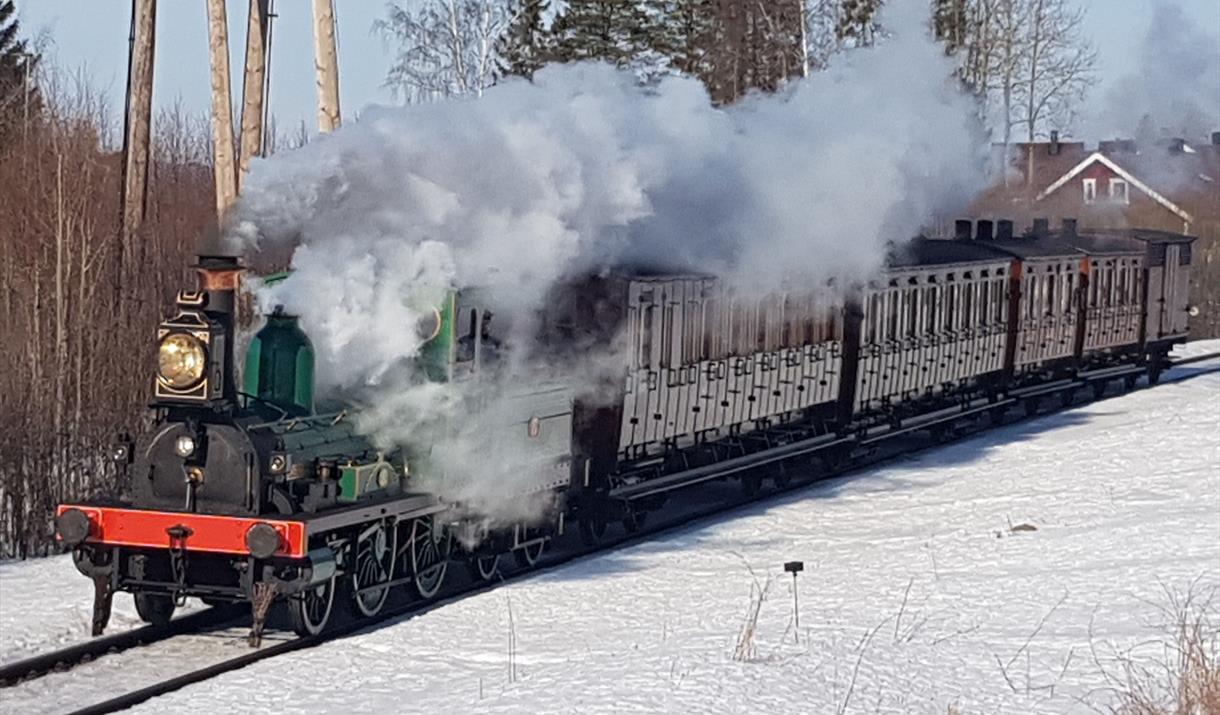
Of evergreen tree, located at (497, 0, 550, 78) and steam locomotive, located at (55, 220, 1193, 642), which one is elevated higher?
evergreen tree, located at (497, 0, 550, 78)

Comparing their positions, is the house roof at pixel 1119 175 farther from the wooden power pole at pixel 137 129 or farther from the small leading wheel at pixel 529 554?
the small leading wheel at pixel 529 554

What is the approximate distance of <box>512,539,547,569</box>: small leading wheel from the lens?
15.0 metres

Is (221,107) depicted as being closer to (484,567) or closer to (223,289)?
(484,567)

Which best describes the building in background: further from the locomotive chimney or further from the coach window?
the locomotive chimney

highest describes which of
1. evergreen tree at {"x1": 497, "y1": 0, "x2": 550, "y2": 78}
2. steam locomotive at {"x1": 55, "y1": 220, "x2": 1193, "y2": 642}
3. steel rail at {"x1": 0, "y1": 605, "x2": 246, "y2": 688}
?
evergreen tree at {"x1": 497, "y1": 0, "x2": 550, "y2": 78}

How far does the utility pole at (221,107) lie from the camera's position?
20.5 metres

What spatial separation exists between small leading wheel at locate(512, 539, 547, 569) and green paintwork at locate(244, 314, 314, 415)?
3.32 meters

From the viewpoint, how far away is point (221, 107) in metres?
20.9

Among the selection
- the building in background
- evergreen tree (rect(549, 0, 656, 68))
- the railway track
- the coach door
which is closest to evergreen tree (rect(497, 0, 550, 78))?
evergreen tree (rect(549, 0, 656, 68))

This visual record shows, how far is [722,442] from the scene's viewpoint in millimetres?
18844

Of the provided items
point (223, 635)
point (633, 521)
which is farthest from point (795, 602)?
point (633, 521)

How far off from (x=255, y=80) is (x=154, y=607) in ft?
32.8

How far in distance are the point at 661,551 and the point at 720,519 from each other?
2209 millimetres

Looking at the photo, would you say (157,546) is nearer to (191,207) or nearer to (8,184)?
(8,184)
